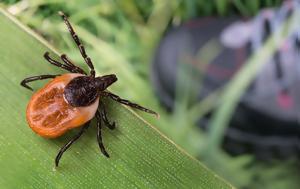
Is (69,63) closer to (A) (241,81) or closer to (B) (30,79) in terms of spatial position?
(B) (30,79)

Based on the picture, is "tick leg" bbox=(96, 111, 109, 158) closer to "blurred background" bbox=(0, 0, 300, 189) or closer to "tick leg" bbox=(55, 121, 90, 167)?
"tick leg" bbox=(55, 121, 90, 167)

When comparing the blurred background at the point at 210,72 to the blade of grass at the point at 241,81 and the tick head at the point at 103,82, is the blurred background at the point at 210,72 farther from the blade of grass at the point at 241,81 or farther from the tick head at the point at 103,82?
the tick head at the point at 103,82

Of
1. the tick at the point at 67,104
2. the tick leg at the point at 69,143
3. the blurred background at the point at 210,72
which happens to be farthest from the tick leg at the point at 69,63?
the blurred background at the point at 210,72

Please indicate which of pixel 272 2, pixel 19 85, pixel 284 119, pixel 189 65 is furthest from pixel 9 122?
pixel 272 2

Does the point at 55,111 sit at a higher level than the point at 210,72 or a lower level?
lower

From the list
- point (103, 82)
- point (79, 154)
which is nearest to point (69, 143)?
point (79, 154)

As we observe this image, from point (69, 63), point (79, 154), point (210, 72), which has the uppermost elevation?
point (210, 72)

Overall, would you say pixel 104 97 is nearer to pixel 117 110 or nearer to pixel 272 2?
pixel 117 110
